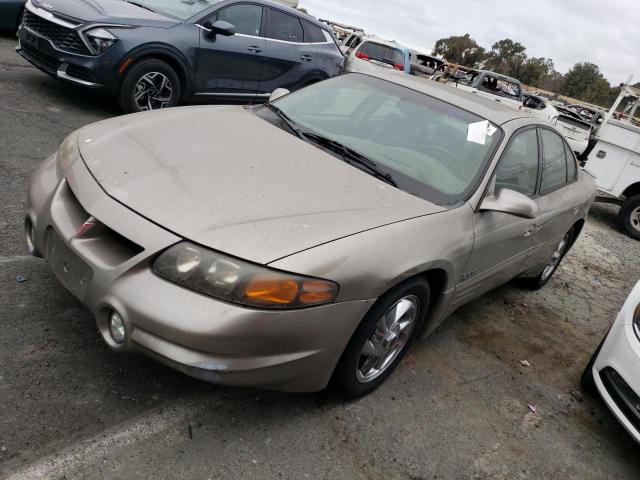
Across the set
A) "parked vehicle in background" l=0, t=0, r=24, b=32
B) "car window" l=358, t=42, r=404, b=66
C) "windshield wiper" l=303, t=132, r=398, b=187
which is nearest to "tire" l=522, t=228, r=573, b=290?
"windshield wiper" l=303, t=132, r=398, b=187

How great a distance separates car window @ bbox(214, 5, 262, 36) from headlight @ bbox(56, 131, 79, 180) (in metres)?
4.30

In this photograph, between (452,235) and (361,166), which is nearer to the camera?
(452,235)

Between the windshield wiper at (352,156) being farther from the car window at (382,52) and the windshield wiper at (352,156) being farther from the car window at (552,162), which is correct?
the car window at (382,52)

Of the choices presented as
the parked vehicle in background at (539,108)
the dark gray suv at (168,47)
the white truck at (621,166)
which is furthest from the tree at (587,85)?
the dark gray suv at (168,47)

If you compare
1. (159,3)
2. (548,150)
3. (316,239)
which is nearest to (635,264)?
(548,150)

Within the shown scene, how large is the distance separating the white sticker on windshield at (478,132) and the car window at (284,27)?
466 centimetres

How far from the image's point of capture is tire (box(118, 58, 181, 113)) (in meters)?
5.93

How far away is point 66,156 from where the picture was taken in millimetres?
2682

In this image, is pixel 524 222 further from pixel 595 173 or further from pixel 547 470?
pixel 595 173

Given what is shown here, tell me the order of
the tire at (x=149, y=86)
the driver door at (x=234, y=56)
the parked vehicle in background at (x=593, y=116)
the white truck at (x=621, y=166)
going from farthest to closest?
the parked vehicle in background at (x=593, y=116) < the white truck at (x=621, y=166) < the driver door at (x=234, y=56) < the tire at (x=149, y=86)

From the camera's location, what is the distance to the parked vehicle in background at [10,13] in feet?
25.7

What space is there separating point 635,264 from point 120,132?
6.55 meters

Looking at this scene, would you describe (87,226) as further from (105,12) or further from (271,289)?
(105,12)

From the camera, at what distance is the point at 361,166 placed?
114 inches
